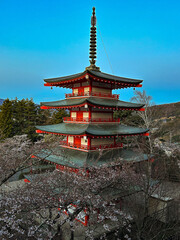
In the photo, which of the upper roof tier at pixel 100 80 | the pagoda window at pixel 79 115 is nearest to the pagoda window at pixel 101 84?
the upper roof tier at pixel 100 80

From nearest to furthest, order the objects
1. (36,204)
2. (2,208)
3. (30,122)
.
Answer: (2,208) < (36,204) < (30,122)

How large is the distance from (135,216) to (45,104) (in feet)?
43.2

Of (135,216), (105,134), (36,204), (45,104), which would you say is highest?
(45,104)

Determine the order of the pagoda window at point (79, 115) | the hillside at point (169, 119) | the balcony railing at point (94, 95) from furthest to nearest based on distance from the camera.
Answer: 1. the hillside at point (169, 119)
2. the pagoda window at point (79, 115)
3. the balcony railing at point (94, 95)

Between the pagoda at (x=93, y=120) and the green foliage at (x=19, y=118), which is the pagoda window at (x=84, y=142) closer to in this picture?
the pagoda at (x=93, y=120)

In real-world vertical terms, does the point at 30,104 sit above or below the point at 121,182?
above

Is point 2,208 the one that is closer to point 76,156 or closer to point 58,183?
point 58,183

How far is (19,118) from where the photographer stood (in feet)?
119

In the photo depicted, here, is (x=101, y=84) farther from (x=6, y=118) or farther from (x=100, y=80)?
(x=6, y=118)

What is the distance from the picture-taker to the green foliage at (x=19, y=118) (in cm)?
3412

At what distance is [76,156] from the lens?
14.7 m

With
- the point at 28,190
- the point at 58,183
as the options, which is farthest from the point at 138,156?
the point at 28,190

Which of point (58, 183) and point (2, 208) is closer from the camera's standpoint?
point (2, 208)

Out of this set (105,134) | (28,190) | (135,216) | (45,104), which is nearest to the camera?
(28,190)
